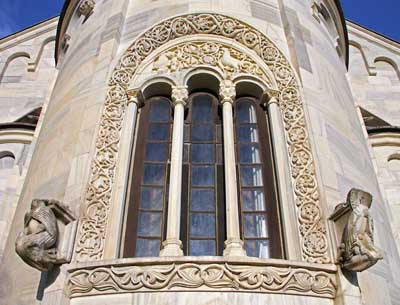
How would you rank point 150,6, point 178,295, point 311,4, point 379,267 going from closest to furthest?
point 178,295 → point 379,267 → point 150,6 → point 311,4

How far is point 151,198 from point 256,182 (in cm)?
167

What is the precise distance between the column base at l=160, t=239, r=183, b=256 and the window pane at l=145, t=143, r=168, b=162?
1804 millimetres

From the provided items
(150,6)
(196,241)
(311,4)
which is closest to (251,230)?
(196,241)

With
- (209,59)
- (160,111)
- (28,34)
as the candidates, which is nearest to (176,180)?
(160,111)

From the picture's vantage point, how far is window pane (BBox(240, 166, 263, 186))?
7.23m

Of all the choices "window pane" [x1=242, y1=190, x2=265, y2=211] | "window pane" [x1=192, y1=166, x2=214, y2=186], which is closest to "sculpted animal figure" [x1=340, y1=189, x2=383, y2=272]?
"window pane" [x1=242, y1=190, x2=265, y2=211]

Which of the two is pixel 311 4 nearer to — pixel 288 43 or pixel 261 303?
pixel 288 43

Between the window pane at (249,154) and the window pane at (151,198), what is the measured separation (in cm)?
147

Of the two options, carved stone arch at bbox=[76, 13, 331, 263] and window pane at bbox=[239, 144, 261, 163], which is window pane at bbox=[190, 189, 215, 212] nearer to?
window pane at bbox=[239, 144, 261, 163]

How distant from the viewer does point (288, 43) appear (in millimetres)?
8555

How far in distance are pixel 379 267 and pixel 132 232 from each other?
3475 mm

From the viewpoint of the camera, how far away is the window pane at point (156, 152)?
24.6 ft

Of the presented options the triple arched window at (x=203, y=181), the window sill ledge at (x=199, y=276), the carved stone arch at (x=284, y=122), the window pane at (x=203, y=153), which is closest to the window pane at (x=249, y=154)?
the triple arched window at (x=203, y=181)

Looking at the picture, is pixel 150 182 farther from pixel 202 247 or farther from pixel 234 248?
pixel 234 248
